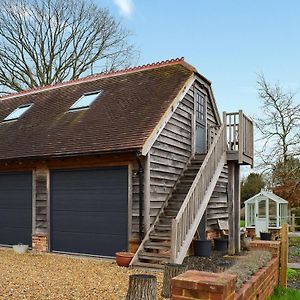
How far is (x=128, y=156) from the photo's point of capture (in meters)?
10.0

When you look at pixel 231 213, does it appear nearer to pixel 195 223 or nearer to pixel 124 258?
pixel 195 223

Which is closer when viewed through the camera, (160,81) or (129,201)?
(129,201)

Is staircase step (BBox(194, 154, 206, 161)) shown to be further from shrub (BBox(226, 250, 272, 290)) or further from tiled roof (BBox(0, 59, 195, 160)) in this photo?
shrub (BBox(226, 250, 272, 290))

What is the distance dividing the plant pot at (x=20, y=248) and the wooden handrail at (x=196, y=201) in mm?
4966

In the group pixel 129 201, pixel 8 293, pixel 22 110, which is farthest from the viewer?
pixel 22 110

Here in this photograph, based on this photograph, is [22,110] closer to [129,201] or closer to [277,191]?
[129,201]

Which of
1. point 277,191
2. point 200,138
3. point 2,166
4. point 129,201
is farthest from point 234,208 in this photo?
Answer: point 277,191

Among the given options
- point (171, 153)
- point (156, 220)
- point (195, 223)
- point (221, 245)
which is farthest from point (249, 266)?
point (221, 245)

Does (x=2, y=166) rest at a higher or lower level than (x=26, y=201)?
higher

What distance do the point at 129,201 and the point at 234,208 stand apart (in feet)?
12.0

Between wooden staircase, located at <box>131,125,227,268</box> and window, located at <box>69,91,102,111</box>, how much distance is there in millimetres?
3947

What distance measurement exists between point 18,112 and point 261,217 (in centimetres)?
1463

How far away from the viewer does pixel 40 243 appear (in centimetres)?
1148

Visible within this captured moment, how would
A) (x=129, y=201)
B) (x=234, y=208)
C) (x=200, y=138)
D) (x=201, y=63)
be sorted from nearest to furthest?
(x=129, y=201) → (x=234, y=208) → (x=200, y=138) → (x=201, y=63)
